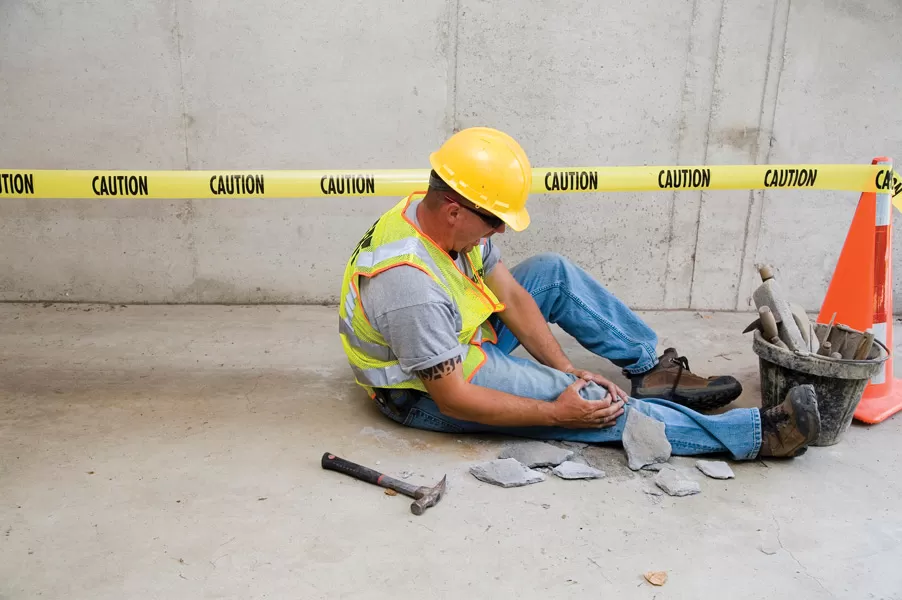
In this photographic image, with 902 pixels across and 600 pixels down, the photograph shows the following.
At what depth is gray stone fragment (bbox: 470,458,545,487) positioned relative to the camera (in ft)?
8.38

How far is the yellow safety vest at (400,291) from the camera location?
8.30 feet

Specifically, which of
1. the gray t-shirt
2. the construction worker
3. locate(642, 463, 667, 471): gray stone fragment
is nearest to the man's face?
the construction worker

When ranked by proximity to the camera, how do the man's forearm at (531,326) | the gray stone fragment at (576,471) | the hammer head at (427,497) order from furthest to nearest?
the man's forearm at (531,326) → the gray stone fragment at (576,471) → the hammer head at (427,497)

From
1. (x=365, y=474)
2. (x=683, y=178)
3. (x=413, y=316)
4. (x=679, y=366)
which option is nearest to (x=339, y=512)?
(x=365, y=474)

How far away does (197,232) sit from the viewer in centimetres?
440

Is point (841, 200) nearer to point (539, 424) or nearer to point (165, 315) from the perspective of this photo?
point (539, 424)

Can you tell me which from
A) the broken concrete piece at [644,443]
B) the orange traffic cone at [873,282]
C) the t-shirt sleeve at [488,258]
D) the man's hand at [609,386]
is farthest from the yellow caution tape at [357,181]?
the broken concrete piece at [644,443]

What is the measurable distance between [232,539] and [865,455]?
248 centimetres

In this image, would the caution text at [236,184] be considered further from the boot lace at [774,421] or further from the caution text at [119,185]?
the boot lace at [774,421]

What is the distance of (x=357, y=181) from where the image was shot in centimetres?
315

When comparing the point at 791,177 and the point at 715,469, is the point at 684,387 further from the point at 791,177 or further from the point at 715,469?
the point at 791,177

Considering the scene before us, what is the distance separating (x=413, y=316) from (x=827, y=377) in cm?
167

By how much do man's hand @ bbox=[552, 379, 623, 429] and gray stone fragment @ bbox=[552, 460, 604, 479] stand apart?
0.16m

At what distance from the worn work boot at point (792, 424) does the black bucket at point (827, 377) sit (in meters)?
0.14
